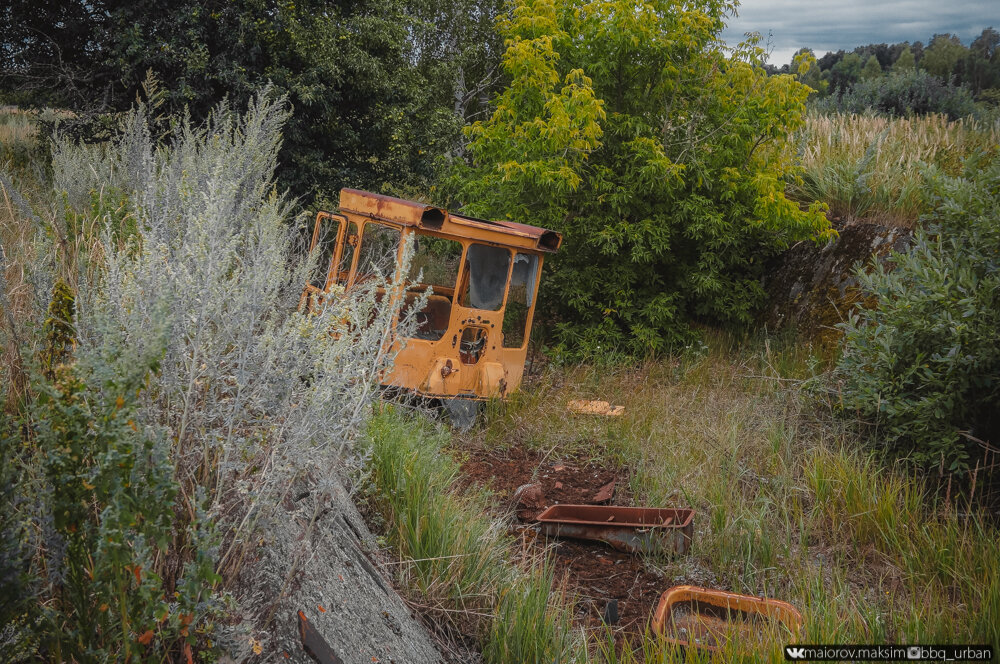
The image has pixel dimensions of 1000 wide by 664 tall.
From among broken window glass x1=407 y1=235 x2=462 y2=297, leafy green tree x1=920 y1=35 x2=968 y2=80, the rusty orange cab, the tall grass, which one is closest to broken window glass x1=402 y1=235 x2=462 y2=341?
broken window glass x1=407 y1=235 x2=462 y2=297

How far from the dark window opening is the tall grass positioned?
542 centimetres

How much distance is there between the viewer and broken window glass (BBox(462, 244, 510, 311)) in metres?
6.72

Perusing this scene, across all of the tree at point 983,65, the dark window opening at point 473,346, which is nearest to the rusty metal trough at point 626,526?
the dark window opening at point 473,346

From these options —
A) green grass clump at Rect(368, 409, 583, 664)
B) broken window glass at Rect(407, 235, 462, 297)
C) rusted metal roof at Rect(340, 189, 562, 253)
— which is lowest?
broken window glass at Rect(407, 235, 462, 297)

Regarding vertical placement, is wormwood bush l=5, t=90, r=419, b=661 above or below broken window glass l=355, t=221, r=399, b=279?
above

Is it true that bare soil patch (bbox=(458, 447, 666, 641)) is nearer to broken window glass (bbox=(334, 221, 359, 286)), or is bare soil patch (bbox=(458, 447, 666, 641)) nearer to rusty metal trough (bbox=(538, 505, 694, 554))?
rusty metal trough (bbox=(538, 505, 694, 554))

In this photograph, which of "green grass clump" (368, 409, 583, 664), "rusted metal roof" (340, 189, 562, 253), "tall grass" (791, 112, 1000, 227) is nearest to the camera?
"green grass clump" (368, 409, 583, 664)

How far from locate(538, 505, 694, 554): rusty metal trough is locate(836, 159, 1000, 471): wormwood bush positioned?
6.23ft

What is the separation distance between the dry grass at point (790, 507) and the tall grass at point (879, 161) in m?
3.08

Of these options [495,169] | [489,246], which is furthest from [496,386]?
[495,169]

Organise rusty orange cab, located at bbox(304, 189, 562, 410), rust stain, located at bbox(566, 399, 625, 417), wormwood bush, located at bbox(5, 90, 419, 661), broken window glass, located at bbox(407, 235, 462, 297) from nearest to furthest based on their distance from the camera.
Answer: wormwood bush, located at bbox(5, 90, 419, 661) < rusty orange cab, located at bbox(304, 189, 562, 410) < rust stain, located at bbox(566, 399, 625, 417) < broken window glass, located at bbox(407, 235, 462, 297)

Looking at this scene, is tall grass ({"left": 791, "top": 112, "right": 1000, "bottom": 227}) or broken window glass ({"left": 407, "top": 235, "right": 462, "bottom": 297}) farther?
broken window glass ({"left": 407, "top": 235, "right": 462, "bottom": 297})

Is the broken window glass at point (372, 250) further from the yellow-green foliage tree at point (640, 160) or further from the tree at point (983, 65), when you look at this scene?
the tree at point (983, 65)

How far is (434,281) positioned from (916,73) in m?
17.4
